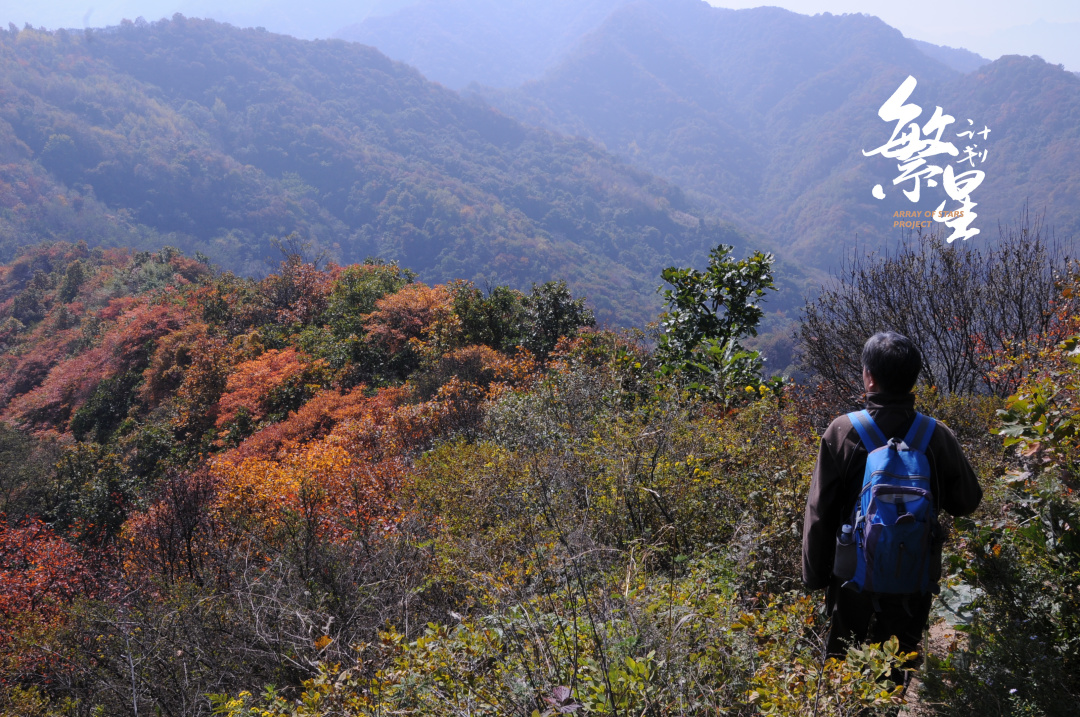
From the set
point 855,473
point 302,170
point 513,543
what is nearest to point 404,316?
point 513,543

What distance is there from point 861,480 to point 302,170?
440 feet

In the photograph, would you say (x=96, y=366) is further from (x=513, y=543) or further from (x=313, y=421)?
(x=513, y=543)

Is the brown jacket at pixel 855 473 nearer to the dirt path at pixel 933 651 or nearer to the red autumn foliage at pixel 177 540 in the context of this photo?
the dirt path at pixel 933 651

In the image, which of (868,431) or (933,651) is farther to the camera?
(933,651)

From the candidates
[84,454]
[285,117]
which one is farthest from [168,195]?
[84,454]

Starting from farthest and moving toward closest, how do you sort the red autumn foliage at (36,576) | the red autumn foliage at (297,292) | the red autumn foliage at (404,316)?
the red autumn foliage at (297,292) → the red autumn foliage at (404,316) → the red autumn foliage at (36,576)

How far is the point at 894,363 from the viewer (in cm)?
196

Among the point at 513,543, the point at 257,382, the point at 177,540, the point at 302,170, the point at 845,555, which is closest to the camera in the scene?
the point at 845,555

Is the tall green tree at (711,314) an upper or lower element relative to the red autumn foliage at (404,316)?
upper

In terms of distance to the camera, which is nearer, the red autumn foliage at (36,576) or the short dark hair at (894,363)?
the short dark hair at (894,363)

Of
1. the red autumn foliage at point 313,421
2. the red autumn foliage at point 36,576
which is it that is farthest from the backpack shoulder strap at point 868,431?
the red autumn foliage at point 313,421

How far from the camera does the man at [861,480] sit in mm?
1955

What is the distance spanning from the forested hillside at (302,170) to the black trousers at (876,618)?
73656 millimetres

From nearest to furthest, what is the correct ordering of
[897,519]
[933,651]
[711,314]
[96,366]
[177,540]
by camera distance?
[897,519]
[933,651]
[177,540]
[711,314]
[96,366]
